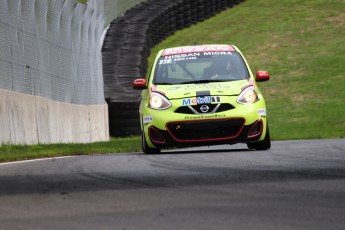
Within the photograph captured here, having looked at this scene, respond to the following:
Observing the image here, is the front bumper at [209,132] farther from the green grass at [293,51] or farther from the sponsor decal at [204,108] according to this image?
the green grass at [293,51]

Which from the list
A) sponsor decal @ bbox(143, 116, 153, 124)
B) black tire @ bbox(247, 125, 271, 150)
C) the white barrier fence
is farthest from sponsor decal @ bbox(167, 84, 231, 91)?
the white barrier fence

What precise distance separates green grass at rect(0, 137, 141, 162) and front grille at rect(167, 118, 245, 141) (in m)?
2.17

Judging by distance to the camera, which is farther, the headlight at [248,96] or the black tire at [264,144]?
the black tire at [264,144]

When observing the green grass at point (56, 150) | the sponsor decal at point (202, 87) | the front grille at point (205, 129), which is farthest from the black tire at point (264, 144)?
the green grass at point (56, 150)

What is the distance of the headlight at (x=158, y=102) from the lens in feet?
45.5

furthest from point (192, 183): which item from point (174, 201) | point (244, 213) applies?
point (244, 213)

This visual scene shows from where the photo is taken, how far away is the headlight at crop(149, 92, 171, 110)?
13875 millimetres

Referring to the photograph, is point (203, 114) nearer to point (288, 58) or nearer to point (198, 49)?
point (198, 49)

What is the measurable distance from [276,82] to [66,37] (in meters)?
10.3

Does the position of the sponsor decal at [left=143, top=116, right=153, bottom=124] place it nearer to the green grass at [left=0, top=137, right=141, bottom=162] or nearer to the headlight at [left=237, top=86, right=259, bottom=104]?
the headlight at [left=237, top=86, right=259, bottom=104]

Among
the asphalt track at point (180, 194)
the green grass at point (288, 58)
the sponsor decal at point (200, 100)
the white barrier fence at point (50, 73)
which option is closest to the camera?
the asphalt track at point (180, 194)

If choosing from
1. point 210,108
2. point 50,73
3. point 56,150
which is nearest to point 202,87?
point 210,108

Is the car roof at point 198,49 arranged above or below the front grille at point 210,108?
above

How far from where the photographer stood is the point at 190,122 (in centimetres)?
1359
